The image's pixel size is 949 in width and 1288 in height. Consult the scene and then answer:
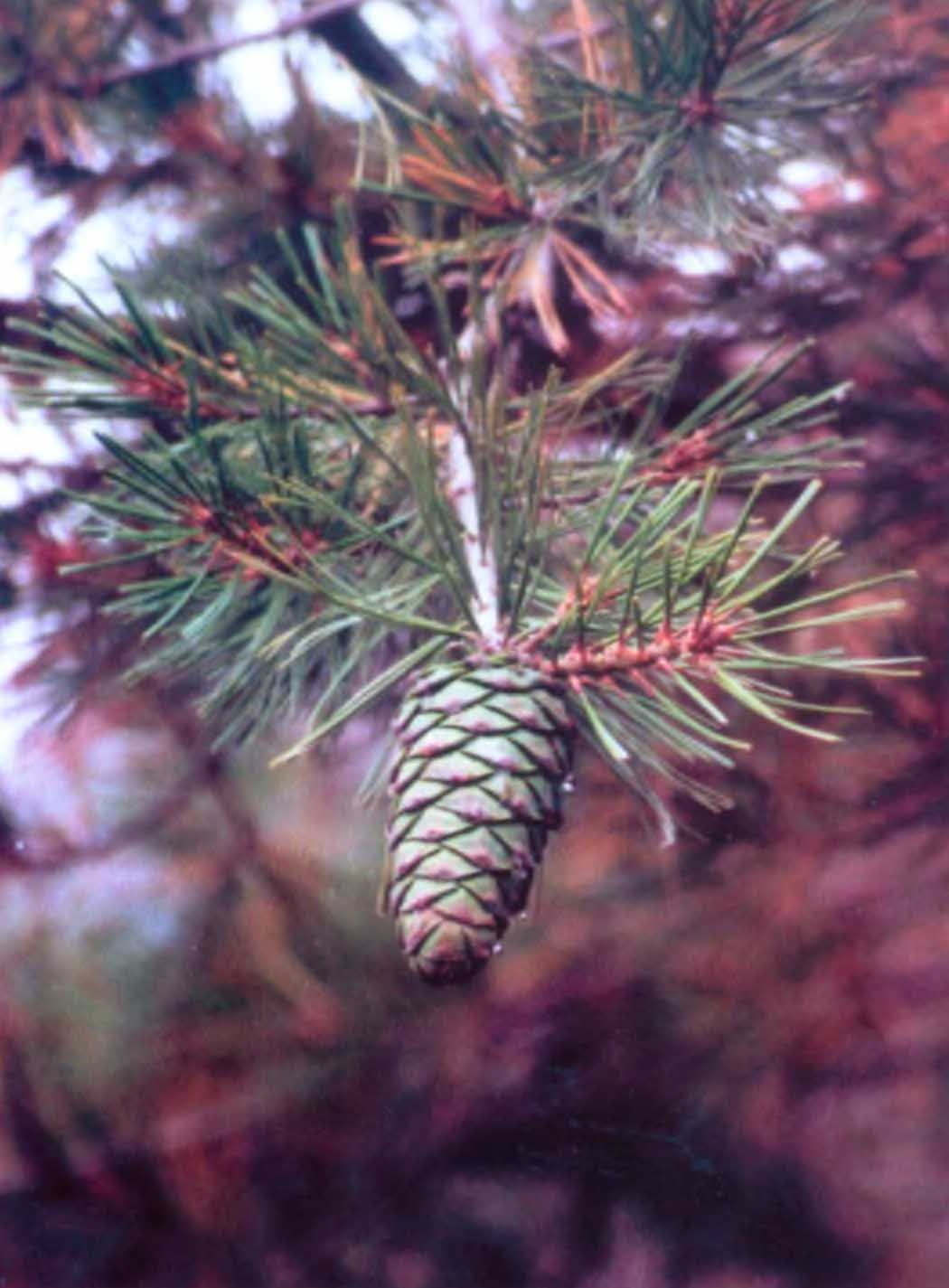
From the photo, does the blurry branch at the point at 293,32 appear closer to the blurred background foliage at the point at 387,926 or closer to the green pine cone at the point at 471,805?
the blurred background foliage at the point at 387,926

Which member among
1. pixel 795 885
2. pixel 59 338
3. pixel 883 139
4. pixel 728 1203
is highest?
pixel 883 139

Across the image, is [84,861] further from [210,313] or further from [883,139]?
[883,139]

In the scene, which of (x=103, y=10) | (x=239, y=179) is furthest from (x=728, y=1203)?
(x=103, y=10)

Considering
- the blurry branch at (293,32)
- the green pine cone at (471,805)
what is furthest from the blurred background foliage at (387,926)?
the green pine cone at (471,805)

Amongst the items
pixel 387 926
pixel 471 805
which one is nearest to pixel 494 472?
pixel 471 805

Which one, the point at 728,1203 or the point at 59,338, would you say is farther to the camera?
the point at 728,1203

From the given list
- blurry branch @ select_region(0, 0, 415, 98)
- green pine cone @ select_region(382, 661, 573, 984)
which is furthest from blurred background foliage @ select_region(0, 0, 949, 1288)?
green pine cone @ select_region(382, 661, 573, 984)

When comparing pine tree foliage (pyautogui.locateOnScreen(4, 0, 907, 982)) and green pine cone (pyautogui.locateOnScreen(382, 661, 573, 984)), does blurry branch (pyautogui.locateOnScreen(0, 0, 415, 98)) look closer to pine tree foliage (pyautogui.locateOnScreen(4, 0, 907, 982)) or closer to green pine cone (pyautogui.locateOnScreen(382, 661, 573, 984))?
pine tree foliage (pyautogui.locateOnScreen(4, 0, 907, 982))
